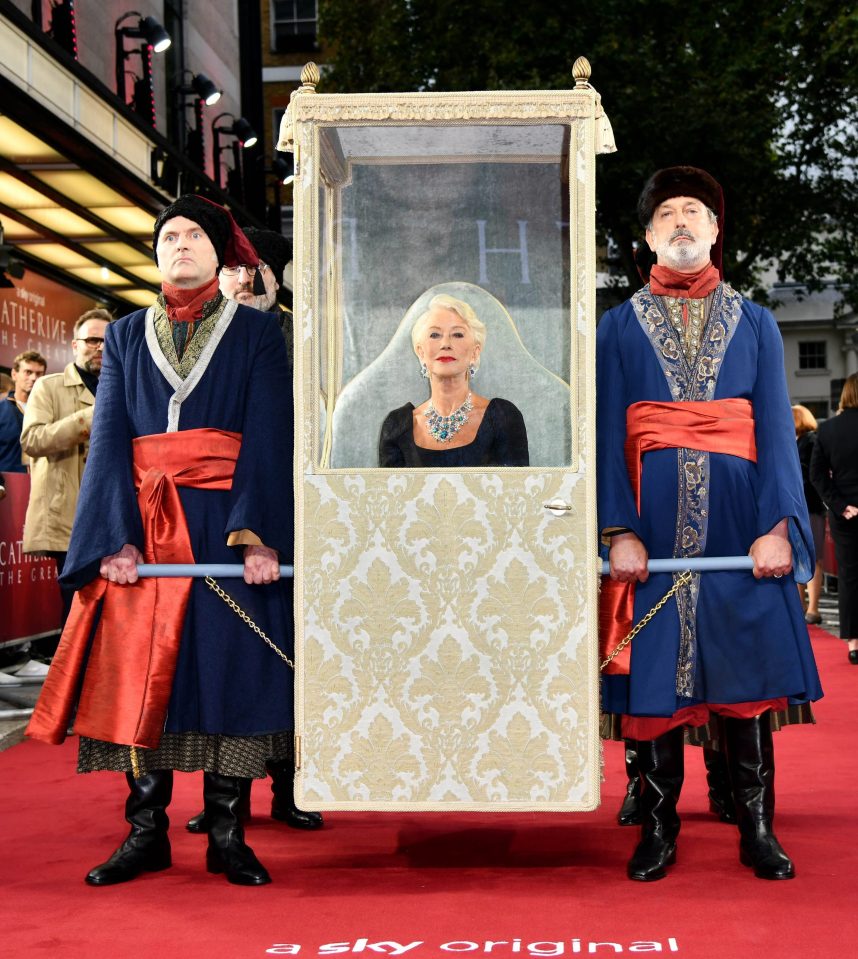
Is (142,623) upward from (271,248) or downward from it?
downward

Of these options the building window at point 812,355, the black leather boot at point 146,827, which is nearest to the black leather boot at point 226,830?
the black leather boot at point 146,827

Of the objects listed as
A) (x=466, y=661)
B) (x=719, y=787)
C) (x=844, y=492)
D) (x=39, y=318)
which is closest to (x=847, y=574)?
(x=844, y=492)

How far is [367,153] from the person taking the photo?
3.96 meters

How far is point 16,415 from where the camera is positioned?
784cm

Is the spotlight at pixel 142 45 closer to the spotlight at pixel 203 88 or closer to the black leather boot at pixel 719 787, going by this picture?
the spotlight at pixel 203 88


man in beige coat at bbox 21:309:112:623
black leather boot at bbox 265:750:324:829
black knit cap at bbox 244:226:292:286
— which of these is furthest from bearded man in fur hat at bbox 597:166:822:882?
man in beige coat at bbox 21:309:112:623

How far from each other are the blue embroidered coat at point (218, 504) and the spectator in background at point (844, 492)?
5519 millimetres

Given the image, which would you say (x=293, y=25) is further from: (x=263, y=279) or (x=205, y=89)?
(x=263, y=279)

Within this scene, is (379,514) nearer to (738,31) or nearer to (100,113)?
(100,113)

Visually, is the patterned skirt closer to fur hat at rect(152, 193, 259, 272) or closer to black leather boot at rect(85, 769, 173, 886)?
black leather boot at rect(85, 769, 173, 886)

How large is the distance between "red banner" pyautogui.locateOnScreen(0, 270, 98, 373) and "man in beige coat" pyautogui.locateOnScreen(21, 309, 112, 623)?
17.2 ft

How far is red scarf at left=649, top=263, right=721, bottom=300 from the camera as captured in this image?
4082mm

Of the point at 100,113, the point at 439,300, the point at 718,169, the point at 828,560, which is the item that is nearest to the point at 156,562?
the point at 439,300

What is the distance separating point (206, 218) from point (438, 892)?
6.34ft
